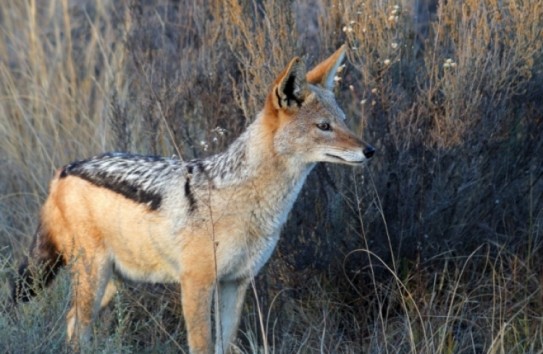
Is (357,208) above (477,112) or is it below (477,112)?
below

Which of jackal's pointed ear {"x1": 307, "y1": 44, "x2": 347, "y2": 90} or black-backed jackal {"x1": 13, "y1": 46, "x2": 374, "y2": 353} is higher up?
jackal's pointed ear {"x1": 307, "y1": 44, "x2": 347, "y2": 90}

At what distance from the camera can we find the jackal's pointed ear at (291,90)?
5031 mm

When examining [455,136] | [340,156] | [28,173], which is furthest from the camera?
[28,173]

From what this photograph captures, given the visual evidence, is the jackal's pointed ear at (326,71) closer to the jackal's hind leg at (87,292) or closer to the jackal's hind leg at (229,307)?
the jackal's hind leg at (229,307)

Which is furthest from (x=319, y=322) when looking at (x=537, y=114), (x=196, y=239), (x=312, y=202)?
(x=537, y=114)

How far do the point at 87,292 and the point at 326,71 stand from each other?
1.91 metres

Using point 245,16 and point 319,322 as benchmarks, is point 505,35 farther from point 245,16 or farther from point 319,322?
point 319,322

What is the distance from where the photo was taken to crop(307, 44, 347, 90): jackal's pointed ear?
5355 mm

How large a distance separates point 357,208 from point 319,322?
785 mm

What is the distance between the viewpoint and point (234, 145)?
17.7ft

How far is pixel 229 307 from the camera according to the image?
5.43 m

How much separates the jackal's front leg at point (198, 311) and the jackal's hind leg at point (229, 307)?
172 mm

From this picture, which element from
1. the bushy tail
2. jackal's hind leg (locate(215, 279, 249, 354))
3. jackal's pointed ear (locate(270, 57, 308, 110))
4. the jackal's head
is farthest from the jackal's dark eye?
the bushy tail

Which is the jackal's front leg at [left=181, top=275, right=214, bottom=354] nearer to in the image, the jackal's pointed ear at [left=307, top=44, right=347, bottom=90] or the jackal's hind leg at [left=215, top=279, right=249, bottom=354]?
the jackal's hind leg at [left=215, top=279, right=249, bottom=354]
